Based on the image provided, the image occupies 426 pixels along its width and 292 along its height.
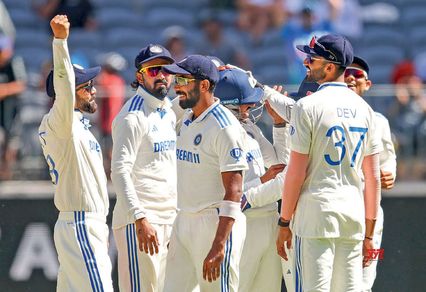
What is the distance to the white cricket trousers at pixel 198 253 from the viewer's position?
747cm

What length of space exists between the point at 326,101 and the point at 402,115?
4.10m

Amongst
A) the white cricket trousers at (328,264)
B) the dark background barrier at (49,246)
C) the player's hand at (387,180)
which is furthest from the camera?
the dark background barrier at (49,246)

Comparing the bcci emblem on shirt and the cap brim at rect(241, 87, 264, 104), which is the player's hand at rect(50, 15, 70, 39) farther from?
the cap brim at rect(241, 87, 264, 104)

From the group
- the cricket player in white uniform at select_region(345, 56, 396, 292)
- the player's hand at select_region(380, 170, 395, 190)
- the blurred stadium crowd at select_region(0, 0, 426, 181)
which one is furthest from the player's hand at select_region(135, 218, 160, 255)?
the blurred stadium crowd at select_region(0, 0, 426, 181)

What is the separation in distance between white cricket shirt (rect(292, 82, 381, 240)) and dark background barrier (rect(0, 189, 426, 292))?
3.49 meters

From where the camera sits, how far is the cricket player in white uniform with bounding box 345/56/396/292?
8.35 m

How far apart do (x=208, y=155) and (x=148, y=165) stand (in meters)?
0.83

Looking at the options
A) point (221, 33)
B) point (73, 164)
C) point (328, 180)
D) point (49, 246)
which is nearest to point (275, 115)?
point (328, 180)

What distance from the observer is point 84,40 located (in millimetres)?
15805

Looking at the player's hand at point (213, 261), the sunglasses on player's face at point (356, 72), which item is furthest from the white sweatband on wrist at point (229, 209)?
the sunglasses on player's face at point (356, 72)

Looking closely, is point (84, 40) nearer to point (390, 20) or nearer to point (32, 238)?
point (390, 20)

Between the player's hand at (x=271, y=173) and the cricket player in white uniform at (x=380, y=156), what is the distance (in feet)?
2.52

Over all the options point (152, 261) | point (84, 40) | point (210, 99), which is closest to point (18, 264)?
point (152, 261)

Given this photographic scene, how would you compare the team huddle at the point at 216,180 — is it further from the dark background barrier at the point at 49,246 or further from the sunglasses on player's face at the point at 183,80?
the dark background barrier at the point at 49,246
